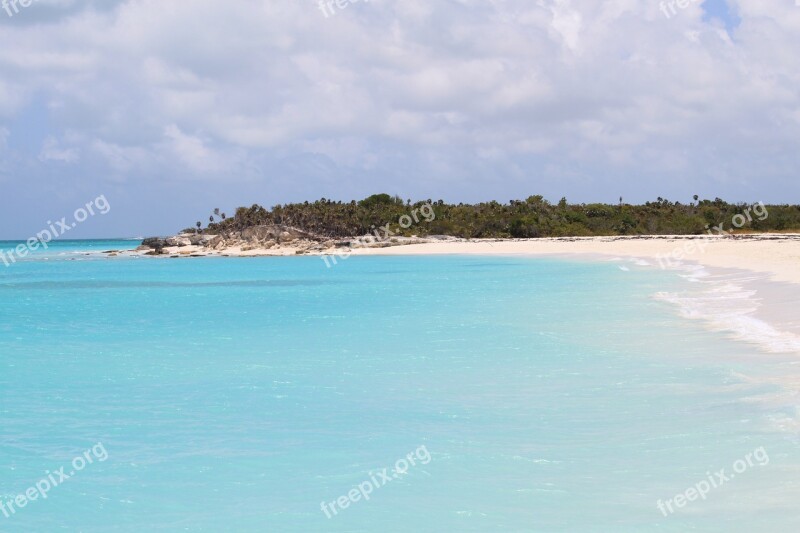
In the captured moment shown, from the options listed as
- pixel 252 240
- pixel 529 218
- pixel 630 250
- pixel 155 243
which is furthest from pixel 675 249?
pixel 155 243

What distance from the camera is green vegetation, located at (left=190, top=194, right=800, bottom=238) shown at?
303 feet

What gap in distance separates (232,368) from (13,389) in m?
3.63

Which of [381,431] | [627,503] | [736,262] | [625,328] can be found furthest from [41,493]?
[736,262]

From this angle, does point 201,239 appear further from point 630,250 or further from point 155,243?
point 630,250

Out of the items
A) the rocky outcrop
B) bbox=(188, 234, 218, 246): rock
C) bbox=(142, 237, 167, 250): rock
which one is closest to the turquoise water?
the rocky outcrop

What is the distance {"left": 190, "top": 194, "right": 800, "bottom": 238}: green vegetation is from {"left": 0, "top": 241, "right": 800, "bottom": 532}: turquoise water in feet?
250

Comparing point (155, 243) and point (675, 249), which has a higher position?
point (155, 243)

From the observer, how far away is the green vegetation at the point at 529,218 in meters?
92.5

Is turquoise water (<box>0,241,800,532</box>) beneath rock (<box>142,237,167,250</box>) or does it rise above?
beneath

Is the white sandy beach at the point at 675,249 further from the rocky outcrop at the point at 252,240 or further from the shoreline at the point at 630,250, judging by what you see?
the rocky outcrop at the point at 252,240

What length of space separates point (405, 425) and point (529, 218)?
92.1 meters

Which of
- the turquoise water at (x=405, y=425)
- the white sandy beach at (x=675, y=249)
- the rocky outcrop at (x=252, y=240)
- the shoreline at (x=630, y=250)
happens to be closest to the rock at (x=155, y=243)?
the rocky outcrop at (x=252, y=240)

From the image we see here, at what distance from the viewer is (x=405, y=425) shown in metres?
9.97

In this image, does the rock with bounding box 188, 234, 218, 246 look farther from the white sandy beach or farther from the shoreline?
Result: the white sandy beach
